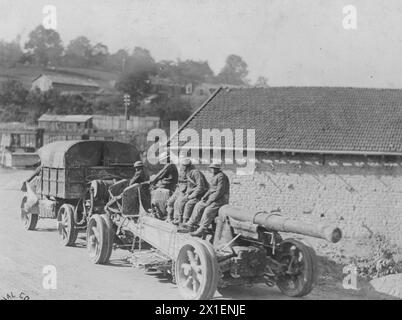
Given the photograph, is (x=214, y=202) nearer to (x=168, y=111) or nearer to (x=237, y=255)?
(x=237, y=255)

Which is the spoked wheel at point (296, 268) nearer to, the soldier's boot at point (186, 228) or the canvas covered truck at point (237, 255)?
the canvas covered truck at point (237, 255)

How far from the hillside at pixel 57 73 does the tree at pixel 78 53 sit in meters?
0.89

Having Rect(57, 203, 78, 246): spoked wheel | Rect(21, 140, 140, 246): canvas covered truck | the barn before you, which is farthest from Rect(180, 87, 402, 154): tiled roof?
Rect(57, 203, 78, 246): spoked wheel

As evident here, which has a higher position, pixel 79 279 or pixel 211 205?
pixel 211 205

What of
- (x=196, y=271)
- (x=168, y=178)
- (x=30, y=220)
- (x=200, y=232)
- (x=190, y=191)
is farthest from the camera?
(x=30, y=220)

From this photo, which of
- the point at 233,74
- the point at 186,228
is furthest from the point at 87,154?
the point at 233,74

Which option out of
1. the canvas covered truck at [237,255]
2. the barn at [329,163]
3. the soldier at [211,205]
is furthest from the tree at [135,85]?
the canvas covered truck at [237,255]

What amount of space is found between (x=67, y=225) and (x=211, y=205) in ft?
16.5

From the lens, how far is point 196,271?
7848 mm

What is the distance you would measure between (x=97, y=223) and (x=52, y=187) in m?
2.86

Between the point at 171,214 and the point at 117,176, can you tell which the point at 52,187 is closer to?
the point at 117,176

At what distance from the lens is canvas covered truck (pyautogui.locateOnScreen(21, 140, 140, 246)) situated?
12312 mm

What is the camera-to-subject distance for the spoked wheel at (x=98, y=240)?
1045 centimetres

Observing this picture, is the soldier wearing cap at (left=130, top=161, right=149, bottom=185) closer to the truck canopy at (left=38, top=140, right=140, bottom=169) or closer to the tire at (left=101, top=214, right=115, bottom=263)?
the tire at (left=101, top=214, right=115, bottom=263)
